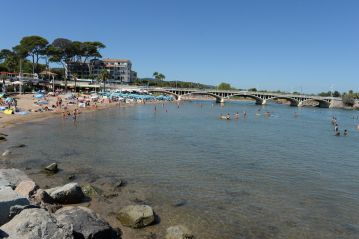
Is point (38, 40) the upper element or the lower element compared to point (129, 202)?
upper

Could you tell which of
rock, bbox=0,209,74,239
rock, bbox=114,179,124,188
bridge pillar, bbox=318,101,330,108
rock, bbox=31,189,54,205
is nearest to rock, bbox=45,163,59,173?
rock, bbox=114,179,124,188

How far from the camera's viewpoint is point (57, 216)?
40.2 feet

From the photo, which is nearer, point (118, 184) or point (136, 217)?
point (136, 217)

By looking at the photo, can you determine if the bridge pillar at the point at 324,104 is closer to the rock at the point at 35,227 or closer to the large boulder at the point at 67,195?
the large boulder at the point at 67,195

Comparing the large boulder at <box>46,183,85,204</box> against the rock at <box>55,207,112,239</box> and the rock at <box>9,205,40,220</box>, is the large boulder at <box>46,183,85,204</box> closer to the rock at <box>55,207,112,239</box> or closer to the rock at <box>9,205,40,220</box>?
the rock at <box>55,207,112,239</box>

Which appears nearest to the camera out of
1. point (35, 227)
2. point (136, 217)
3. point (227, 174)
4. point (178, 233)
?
point (35, 227)

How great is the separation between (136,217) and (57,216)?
141 inches

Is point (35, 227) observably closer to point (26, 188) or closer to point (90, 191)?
point (26, 188)

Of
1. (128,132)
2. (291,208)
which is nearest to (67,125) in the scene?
(128,132)

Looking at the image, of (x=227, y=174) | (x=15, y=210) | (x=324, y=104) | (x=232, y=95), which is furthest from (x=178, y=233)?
(x=324, y=104)

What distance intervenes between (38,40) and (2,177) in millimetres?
126946

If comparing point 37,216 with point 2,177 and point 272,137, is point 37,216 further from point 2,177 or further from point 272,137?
point 272,137

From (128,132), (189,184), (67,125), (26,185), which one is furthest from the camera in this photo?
(67,125)

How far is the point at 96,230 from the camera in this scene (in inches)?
476
